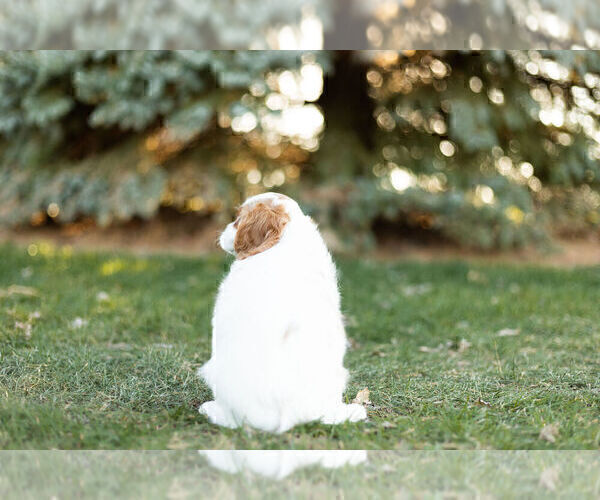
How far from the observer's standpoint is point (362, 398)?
3.42 m

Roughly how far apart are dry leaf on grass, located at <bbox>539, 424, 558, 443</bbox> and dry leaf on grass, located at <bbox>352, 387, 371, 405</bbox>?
0.87m

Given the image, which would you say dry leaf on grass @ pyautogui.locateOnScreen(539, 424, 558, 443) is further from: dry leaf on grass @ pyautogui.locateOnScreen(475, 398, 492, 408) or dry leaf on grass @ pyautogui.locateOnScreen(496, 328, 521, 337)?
dry leaf on grass @ pyautogui.locateOnScreen(496, 328, 521, 337)

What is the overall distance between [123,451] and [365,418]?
3.74ft

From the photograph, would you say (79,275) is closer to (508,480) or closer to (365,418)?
(365,418)

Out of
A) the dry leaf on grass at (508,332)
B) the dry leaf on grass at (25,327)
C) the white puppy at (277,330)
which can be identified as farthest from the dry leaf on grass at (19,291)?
the dry leaf on grass at (508,332)

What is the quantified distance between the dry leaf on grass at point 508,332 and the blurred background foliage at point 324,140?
10.7 feet

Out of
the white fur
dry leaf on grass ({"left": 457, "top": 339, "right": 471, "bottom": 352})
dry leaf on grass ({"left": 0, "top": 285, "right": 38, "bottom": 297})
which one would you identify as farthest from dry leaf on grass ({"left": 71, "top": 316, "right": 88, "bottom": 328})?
dry leaf on grass ({"left": 457, "top": 339, "right": 471, "bottom": 352})

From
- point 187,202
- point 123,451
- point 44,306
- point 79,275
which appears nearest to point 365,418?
point 123,451

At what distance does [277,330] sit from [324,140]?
21.7 feet

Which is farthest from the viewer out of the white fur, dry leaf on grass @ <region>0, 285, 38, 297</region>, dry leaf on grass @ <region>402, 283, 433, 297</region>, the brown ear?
dry leaf on grass @ <region>402, 283, 433, 297</region>

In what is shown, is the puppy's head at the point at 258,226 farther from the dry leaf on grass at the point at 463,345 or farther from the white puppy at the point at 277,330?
the dry leaf on grass at the point at 463,345

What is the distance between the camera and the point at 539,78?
8383 millimetres

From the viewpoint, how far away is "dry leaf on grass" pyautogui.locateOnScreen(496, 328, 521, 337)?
5.07 m

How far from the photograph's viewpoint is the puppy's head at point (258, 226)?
9.56ft
